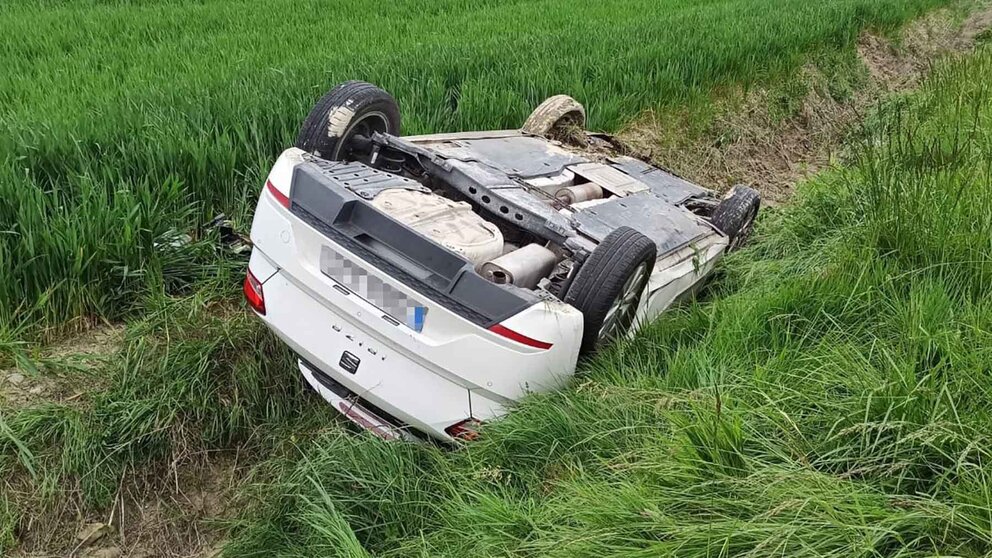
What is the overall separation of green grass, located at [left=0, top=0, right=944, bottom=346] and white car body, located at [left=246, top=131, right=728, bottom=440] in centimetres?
109

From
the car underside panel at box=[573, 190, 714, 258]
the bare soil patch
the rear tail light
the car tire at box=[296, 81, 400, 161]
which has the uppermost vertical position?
the car tire at box=[296, 81, 400, 161]

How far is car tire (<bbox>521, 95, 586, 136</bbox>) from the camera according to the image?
479 cm

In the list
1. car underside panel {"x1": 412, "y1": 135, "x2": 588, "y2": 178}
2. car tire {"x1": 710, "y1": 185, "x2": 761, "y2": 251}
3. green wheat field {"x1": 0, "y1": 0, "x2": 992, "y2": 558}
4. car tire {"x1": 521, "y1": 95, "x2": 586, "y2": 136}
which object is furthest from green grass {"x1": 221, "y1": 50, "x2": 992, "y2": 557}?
car tire {"x1": 521, "y1": 95, "x2": 586, "y2": 136}

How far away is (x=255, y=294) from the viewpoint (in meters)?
2.86

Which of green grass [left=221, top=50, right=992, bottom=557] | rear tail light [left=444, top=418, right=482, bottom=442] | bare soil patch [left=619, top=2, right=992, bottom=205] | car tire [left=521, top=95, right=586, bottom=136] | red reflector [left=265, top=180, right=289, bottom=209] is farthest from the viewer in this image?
bare soil patch [left=619, top=2, right=992, bottom=205]

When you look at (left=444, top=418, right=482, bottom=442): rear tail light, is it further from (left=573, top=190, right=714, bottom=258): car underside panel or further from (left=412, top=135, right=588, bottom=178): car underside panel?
(left=412, top=135, right=588, bottom=178): car underside panel

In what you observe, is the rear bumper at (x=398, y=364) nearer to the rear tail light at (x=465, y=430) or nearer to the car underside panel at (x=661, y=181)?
the rear tail light at (x=465, y=430)

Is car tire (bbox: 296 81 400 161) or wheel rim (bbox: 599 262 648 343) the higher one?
car tire (bbox: 296 81 400 161)

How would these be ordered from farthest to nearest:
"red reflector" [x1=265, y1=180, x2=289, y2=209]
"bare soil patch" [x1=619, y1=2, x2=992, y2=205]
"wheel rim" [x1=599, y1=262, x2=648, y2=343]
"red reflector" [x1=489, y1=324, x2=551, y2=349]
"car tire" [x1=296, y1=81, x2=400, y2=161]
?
"bare soil patch" [x1=619, y1=2, x2=992, y2=205] → "car tire" [x1=296, y1=81, x2=400, y2=161] → "red reflector" [x1=265, y1=180, x2=289, y2=209] → "wheel rim" [x1=599, y1=262, x2=648, y2=343] → "red reflector" [x1=489, y1=324, x2=551, y2=349]

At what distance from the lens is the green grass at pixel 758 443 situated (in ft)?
5.80

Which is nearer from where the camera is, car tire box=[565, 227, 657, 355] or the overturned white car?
the overturned white car

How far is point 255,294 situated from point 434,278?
2.62ft

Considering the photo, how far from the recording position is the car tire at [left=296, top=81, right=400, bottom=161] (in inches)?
134

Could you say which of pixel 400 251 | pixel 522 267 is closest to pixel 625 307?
pixel 522 267
